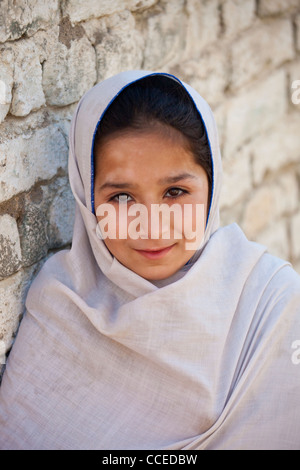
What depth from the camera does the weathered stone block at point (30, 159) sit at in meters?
1.90

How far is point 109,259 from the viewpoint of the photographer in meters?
1.97

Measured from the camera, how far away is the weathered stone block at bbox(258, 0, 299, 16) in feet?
10.4

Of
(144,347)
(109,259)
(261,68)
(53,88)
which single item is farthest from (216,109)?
(144,347)

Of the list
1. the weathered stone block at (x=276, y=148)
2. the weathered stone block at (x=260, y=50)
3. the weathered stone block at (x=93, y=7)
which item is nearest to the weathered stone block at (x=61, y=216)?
the weathered stone block at (x=93, y=7)

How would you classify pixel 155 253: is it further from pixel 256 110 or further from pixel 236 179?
pixel 256 110

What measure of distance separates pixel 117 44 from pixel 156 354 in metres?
1.20

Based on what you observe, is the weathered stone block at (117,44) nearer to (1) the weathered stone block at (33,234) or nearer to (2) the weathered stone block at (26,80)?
(2) the weathered stone block at (26,80)

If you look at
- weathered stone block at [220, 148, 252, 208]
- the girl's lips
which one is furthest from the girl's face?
weathered stone block at [220, 148, 252, 208]

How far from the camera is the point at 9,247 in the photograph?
1.95 meters

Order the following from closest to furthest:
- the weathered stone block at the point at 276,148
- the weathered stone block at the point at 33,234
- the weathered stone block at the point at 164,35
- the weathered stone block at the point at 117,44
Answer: the weathered stone block at the point at 33,234 → the weathered stone block at the point at 117,44 → the weathered stone block at the point at 164,35 → the weathered stone block at the point at 276,148

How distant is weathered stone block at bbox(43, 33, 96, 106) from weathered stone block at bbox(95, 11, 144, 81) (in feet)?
0.17

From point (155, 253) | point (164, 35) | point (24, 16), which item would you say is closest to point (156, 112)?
point (155, 253)

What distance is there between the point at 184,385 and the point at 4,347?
599 millimetres
